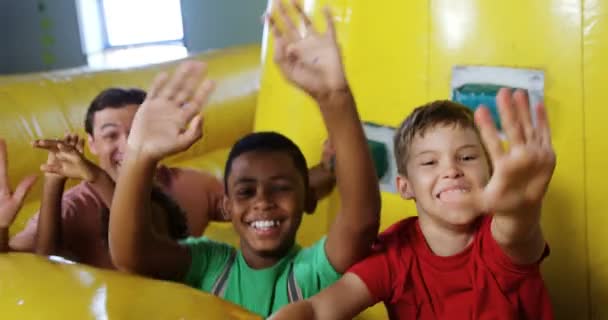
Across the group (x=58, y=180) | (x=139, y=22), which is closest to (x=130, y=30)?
(x=139, y=22)

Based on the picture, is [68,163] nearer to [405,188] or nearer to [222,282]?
[222,282]

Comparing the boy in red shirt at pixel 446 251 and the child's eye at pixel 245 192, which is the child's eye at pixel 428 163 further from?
the child's eye at pixel 245 192

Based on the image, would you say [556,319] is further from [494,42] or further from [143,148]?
[143,148]

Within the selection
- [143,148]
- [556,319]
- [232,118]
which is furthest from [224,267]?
[232,118]

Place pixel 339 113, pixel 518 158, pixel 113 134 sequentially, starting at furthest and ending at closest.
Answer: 1. pixel 113 134
2. pixel 339 113
3. pixel 518 158

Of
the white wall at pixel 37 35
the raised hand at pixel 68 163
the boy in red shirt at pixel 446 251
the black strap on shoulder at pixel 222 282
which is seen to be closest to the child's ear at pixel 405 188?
the boy in red shirt at pixel 446 251

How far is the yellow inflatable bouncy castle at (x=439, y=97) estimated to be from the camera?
0.70 metres

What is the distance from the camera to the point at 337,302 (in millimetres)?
785

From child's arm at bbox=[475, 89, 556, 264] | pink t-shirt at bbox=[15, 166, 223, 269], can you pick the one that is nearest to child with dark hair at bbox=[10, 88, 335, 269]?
pink t-shirt at bbox=[15, 166, 223, 269]

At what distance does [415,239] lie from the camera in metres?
0.84

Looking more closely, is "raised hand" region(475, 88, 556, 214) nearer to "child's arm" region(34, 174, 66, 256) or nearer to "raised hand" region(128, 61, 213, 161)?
"raised hand" region(128, 61, 213, 161)

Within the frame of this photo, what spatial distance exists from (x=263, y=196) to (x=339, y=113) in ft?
0.63

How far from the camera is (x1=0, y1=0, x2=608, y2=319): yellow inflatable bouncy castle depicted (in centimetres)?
70

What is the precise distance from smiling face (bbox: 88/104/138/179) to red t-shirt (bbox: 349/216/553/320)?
509 mm
